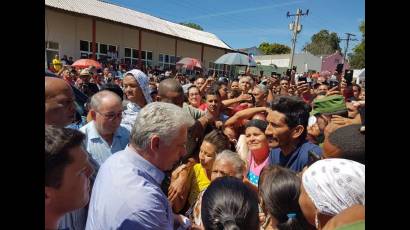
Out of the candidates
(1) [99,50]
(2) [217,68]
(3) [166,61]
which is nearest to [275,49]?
(2) [217,68]

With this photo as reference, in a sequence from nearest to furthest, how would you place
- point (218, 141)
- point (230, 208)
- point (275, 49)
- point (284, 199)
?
point (230, 208)
point (284, 199)
point (218, 141)
point (275, 49)

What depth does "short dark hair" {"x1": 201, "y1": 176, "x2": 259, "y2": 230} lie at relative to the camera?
1614mm

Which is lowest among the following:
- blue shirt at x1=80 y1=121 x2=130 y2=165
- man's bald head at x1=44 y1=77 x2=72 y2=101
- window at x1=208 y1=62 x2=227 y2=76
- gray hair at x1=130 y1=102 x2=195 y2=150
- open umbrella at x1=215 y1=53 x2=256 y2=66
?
blue shirt at x1=80 y1=121 x2=130 y2=165

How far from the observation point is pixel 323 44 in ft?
250

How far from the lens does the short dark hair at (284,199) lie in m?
1.85

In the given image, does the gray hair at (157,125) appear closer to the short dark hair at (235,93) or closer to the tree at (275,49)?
the short dark hair at (235,93)

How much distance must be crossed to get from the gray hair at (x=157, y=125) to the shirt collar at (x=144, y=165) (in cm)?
5

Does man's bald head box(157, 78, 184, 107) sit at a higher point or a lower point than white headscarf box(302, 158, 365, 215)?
higher

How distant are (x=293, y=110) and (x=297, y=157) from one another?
1.40 ft

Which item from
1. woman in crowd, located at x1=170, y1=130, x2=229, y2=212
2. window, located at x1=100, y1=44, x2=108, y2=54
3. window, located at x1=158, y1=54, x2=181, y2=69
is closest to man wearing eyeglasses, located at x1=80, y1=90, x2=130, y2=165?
woman in crowd, located at x1=170, y1=130, x2=229, y2=212

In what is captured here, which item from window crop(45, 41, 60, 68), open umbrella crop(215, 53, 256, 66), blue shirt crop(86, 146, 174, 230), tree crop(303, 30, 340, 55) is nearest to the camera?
blue shirt crop(86, 146, 174, 230)

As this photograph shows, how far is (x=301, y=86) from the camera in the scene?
7672mm

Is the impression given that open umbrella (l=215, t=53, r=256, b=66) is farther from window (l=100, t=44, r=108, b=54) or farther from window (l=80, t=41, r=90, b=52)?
window (l=100, t=44, r=108, b=54)

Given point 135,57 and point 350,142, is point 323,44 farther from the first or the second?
point 350,142
